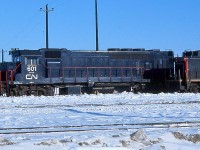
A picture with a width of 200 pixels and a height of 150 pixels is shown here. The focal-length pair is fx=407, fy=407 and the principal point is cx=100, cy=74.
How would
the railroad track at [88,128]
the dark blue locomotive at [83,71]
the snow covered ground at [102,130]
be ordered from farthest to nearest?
the dark blue locomotive at [83,71], the railroad track at [88,128], the snow covered ground at [102,130]

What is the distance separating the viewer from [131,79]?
32.8m

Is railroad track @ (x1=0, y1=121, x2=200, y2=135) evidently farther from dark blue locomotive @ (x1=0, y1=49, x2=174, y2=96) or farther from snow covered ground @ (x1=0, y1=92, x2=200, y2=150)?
dark blue locomotive @ (x1=0, y1=49, x2=174, y2=96)

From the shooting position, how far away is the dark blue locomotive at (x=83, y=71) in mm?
30250

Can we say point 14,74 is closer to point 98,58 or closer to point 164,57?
point 98,58

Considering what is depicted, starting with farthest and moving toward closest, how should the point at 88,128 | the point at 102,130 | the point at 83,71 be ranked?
the point at 83,71, the point at 88,128, the point at 102,130

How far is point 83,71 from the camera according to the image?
105 ft

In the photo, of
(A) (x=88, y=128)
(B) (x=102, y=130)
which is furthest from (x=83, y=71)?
(B) (x=102, y=130)

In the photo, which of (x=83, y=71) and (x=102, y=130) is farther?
→ (x=83, y=71)

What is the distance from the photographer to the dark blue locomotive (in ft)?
99.2

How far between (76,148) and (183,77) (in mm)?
25650

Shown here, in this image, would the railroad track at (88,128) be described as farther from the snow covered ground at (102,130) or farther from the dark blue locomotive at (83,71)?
the dark blue locomotive at (83,71)

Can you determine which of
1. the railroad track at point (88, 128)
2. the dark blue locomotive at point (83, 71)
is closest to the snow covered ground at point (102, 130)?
the railroad track at point (88, 128)

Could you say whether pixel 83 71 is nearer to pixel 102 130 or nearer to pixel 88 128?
pixel 88 128

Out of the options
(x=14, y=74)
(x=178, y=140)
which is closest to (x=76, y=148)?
(x=178, y=140)
